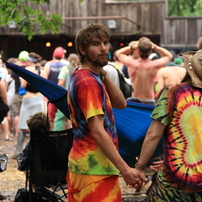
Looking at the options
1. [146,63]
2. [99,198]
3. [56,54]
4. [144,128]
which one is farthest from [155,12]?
[99,198]

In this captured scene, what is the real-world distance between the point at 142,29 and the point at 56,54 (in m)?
14.8

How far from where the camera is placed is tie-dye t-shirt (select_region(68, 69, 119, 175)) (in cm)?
344

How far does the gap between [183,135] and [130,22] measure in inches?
897

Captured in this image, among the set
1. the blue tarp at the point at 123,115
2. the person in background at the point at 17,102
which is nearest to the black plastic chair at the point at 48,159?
the blue tarp at the point at 123,115

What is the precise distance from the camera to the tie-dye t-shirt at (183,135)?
135 inches

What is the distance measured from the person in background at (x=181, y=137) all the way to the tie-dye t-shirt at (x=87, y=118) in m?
0.30

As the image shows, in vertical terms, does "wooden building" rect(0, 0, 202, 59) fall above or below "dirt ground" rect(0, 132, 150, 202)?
above

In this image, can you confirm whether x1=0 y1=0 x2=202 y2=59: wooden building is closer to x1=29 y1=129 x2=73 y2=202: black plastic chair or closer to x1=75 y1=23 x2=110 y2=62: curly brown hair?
x1=29 y1=129 x2=73 y2=202: black plastic chair

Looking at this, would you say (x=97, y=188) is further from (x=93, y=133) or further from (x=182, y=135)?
(x=182, y=135)

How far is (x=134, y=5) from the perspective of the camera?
26.2 m

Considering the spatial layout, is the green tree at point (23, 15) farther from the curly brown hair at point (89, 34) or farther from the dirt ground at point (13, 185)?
the curly brown hair at point (89, 34)

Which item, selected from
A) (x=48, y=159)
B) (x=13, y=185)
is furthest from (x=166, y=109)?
(x=13, y=185)

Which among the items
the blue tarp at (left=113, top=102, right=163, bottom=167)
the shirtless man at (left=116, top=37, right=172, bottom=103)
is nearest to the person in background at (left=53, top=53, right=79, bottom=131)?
the shirtless man at (left=116, top=37, right=172, bottom=103)

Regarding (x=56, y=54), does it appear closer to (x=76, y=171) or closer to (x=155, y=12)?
(x=76, y=171)
